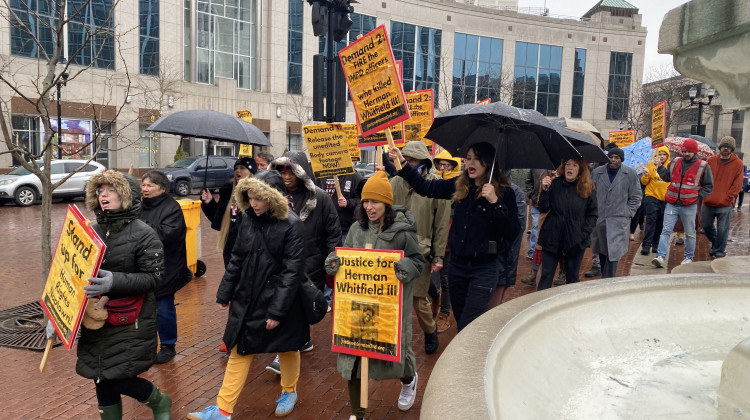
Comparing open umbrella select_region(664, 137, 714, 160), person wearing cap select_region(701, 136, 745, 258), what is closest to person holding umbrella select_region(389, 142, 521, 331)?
person wearing cap select_region(701, 136, 745, 258)

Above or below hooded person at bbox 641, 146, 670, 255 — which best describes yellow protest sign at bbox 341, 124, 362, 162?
above

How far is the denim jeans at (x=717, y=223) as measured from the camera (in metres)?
8.96

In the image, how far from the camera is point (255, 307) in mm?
3773

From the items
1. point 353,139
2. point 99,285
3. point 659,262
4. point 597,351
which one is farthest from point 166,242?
point 659,262

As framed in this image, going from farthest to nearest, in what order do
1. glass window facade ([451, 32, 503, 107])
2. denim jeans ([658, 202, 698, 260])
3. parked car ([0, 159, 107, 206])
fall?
glass window facade ([451, 32, 503, 107])
parked car ([0, 159, 107, 206])
denim jeans ([658, 202, 698, 260])

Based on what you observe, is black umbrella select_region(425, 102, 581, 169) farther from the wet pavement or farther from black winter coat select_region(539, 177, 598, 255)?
the wet pavement

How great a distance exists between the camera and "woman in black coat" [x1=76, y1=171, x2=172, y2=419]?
328 centimetres

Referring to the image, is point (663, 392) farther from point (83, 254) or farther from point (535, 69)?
point (535, 69)

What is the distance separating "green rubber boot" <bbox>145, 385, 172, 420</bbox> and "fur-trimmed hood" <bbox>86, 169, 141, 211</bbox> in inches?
48.9

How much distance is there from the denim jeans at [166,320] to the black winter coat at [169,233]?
0.26 feet

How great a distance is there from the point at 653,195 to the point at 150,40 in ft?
93.7

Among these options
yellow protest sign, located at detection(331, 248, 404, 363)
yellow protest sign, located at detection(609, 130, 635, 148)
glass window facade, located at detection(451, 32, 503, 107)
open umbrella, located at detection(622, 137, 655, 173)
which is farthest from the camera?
glass window facade, located at detection(451, 32, 503, 107)

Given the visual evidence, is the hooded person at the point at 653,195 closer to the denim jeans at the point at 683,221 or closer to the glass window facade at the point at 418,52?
the denim jeans at the point at 683,221

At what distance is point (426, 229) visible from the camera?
5.39 metres
